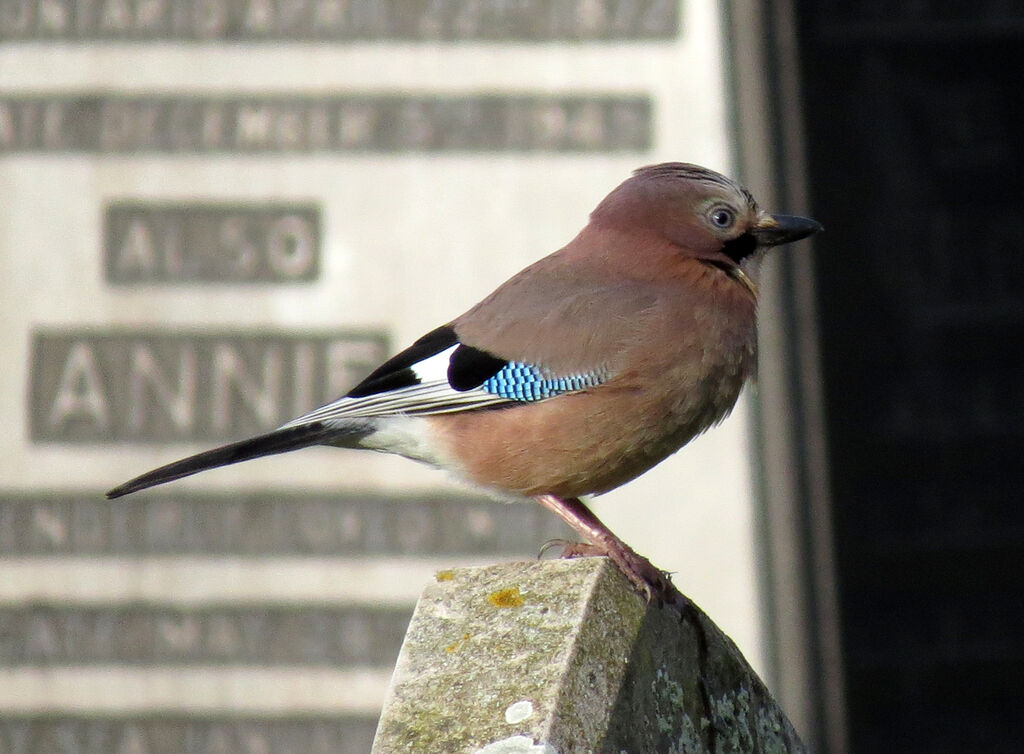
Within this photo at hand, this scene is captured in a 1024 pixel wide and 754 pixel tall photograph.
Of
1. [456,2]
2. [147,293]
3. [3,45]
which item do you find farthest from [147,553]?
[456,2]

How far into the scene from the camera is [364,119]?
20.0ft

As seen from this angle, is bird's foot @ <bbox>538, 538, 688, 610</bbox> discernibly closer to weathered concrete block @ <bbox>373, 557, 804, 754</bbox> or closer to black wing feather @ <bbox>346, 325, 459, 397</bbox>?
weathered concrete block @ <bbox>373, 557, 804, 754</bbox>

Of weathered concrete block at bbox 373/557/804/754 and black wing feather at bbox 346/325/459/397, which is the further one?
black wing feather at bbox 346/325/459/397

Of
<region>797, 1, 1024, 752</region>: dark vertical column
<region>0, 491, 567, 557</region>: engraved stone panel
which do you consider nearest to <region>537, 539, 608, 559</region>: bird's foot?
<region>0, 491, 567, 557</region>: engraved stone panel

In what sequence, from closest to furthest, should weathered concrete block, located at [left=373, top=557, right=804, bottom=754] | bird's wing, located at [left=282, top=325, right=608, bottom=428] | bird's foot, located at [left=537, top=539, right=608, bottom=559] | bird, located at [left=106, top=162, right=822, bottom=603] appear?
weathered concrete block, located at [left=373, top=557, right=804, bottom=754] → bird's foot, located at [left=537, top=539, right=608, bottom=559] → bird, located at [left=106, top=162, right=822, bottom=603] → bird's wing, located at [left=282, top=325, right=608, bottom=428]

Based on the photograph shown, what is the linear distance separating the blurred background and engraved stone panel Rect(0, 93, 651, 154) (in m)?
0.01

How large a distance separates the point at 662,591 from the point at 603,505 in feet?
10.5

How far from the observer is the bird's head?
12.5ft

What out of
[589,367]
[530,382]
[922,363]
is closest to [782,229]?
[589,367]

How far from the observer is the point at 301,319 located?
610cm

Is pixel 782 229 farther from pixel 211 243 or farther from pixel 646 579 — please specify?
pixel 211 243

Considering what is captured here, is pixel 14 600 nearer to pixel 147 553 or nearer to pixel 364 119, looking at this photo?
pixel 147 553

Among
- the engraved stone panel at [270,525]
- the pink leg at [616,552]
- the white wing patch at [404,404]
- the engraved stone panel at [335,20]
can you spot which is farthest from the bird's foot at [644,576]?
the engraved stone panel at [335,20]

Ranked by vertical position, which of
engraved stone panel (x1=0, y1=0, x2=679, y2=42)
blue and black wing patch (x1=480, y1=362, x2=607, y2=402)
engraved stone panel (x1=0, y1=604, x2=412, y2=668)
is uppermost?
engraved stone panel (x1=0, y1=0, x2=679, y2=42)
